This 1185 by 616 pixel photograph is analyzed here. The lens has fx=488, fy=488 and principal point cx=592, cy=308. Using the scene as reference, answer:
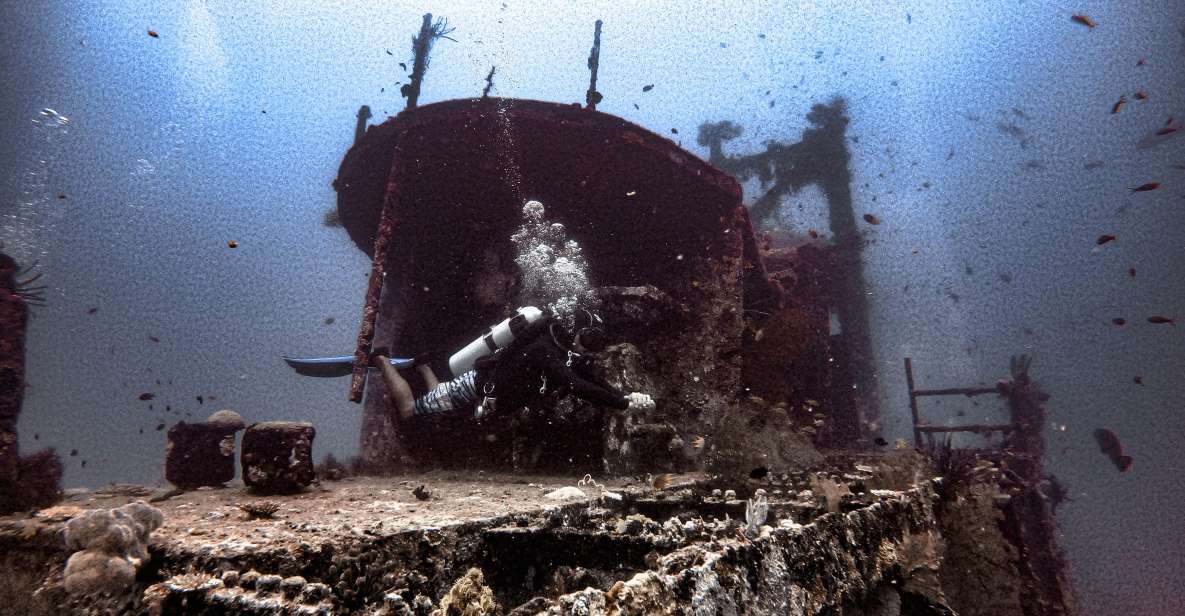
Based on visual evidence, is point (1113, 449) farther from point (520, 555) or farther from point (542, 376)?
point (520, 555)

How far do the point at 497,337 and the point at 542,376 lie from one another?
1218 mm

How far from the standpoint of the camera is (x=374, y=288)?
659 cm

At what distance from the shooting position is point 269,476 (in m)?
3.61

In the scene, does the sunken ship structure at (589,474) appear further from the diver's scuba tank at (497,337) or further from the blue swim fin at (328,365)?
the diver's scuba tank at (497,337)

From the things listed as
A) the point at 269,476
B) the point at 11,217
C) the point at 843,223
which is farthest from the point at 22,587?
the point at 11,217

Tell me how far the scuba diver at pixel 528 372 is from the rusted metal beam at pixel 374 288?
2.53ft

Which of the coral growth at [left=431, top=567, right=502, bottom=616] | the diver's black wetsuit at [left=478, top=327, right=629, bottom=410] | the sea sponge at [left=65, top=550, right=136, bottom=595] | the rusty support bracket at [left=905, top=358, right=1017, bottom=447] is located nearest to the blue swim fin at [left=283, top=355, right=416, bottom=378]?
the diver's black wetsuit at [left=478, top=327, right=629, bottom=410]

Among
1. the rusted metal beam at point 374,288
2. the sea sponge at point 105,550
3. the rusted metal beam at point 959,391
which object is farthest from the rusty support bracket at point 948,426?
the sea sponge at point 105,550

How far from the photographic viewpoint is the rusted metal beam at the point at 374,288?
20.2 feet

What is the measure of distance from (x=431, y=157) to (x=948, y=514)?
761 cm

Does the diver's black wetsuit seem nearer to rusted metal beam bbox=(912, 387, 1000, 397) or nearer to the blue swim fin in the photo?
the blue swim fin

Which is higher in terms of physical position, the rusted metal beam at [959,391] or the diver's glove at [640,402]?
the rusted metal beam at [959,391]

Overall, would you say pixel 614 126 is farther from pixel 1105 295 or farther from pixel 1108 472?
pixel 1105 295

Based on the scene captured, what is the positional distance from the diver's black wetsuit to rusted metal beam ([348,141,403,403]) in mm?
1592
